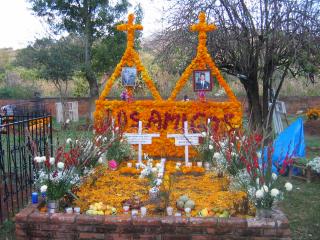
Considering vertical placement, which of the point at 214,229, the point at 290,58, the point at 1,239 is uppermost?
the point at 290,58

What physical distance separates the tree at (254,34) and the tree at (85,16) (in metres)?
6.89

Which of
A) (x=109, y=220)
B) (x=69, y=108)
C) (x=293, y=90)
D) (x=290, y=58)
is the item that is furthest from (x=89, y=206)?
(x=293, y=90)

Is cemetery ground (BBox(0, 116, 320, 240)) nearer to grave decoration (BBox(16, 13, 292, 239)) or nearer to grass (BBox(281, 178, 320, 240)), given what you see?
grass (BBox(281, 178, 320, 240))

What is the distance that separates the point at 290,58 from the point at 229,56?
63.5 inches

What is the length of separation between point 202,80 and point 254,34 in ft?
5.51

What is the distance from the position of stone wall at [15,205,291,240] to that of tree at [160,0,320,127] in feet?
18.0

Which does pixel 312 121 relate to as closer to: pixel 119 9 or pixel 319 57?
pixel 319 57

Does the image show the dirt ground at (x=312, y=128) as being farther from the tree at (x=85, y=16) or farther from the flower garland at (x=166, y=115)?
the tree at (x=85, y=16)

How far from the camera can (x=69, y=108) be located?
62.2 ft

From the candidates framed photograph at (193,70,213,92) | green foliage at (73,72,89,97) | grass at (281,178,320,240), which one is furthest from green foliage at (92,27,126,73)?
grass at (281,178,320,240)

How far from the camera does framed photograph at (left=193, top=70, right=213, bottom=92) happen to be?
9500 mm

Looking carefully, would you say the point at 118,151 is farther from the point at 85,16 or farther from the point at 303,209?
the point at 85,16

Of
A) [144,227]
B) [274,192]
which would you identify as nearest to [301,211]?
[274,192]

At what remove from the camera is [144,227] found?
13.6 ft
